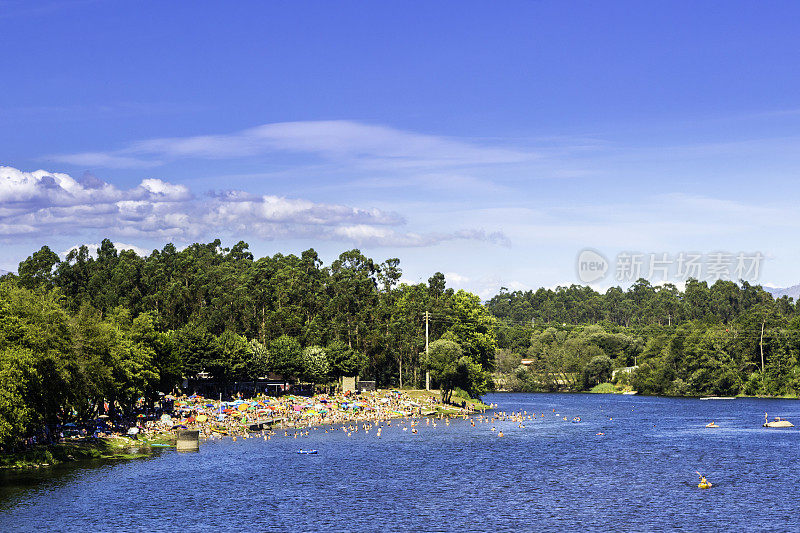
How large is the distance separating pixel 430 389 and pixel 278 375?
3971 cm

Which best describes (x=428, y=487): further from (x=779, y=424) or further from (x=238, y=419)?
(x=779, y=424)

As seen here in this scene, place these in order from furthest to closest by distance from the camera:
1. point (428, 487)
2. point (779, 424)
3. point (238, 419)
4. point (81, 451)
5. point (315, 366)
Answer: point (315, 366)
point (779, 424)
point (238, 419)
point (81, 451)
point (428, 487)

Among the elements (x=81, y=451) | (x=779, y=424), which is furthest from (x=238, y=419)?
(x=779, y=424)

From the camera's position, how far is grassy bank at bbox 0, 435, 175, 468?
8494cm

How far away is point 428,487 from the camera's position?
86375mm

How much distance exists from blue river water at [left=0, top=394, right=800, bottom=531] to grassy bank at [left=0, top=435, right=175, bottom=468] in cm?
299

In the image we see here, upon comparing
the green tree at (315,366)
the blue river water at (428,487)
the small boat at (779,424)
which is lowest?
the blue river water at (428,487)

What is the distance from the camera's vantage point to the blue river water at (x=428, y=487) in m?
68.8

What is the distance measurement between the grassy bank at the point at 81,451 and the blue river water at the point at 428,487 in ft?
9.82

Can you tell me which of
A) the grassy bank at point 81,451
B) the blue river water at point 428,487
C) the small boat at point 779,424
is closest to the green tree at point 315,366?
the blue river water at point 428,487

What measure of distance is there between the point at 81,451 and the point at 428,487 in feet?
136

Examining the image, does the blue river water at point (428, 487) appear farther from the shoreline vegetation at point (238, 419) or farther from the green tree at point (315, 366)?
the green tree at point (315, 366)

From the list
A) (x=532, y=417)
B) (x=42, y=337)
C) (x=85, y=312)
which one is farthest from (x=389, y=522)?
(x=532, y=417)

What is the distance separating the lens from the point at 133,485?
81.5m
